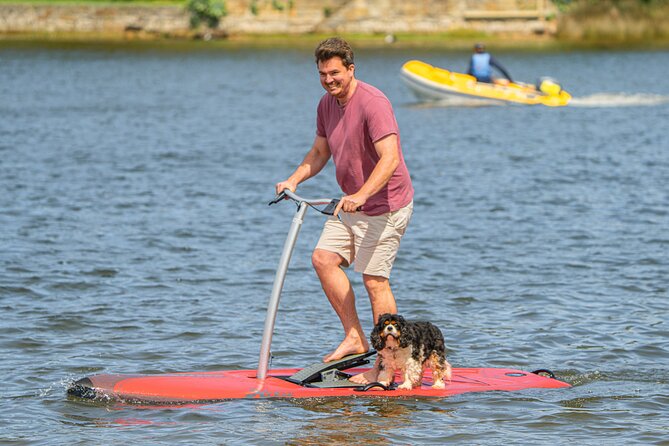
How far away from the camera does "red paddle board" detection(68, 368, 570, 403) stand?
8.10 m

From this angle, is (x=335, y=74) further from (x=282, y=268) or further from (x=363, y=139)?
(x=282, y=268)

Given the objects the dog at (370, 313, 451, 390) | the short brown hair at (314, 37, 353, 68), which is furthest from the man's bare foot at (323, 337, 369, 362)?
the short brown hair at (314, 37, 353, 68)

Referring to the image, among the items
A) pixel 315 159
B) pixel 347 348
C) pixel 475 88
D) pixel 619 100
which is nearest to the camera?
pixel 315 159

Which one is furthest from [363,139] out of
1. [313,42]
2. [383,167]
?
[313,42]

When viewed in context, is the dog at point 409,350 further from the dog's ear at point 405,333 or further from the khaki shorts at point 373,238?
the khaki shorts at point 373,238

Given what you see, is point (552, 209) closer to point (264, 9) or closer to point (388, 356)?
point (388, 356)

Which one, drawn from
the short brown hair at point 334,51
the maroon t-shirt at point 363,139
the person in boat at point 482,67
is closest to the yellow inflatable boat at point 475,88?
the person in boat at point 482,67

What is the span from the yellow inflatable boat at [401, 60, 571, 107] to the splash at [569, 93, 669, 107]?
1.13m

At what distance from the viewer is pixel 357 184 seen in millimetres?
7910

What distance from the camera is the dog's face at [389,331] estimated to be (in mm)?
7614

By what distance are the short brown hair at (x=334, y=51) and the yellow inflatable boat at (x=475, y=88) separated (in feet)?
90.3

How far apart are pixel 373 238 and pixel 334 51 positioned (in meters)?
1.30

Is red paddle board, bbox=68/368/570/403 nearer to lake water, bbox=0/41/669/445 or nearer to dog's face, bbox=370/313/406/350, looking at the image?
lake water, bbox=0/41/669/445

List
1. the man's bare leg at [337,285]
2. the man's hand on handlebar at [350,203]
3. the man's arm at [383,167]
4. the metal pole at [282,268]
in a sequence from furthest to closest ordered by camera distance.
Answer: the man's bare leg at [337,285] → the metal pole at [282,268] → the man's arm at [383,167] → the man's hand on handlebar at [350,203]
